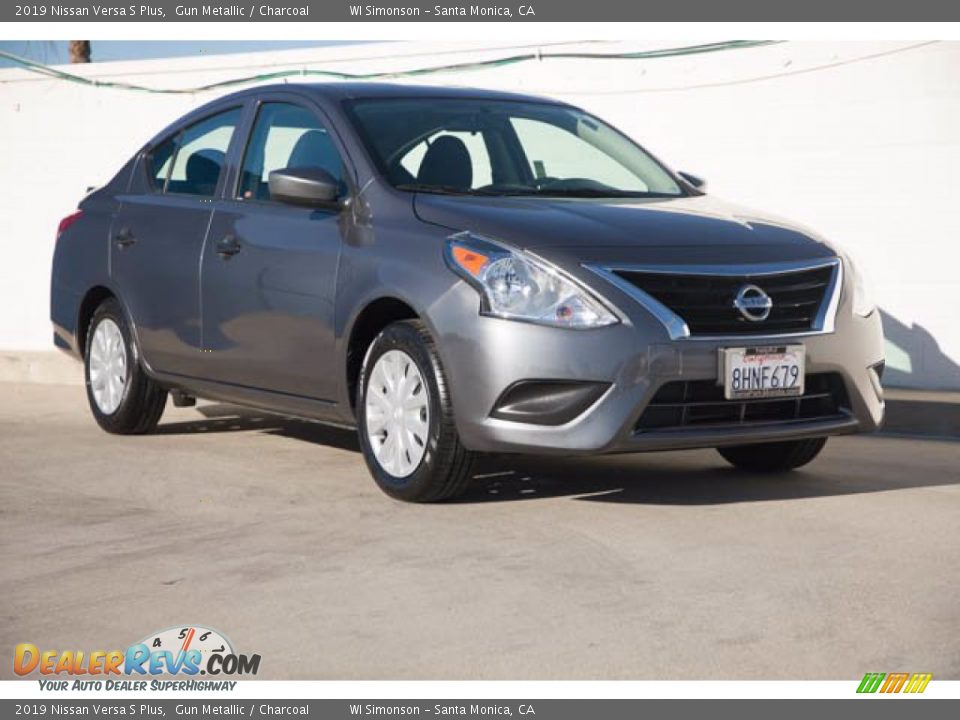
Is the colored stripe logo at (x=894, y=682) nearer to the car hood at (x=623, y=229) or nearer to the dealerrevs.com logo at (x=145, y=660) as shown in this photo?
the dealerrevs.com logo at (x=145, y=660)

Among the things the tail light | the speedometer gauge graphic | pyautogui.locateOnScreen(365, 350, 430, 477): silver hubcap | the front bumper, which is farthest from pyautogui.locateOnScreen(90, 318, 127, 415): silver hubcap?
the speedometer gauge graphic

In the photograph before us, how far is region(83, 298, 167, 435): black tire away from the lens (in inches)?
344

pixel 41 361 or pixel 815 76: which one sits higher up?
pixel 815 76

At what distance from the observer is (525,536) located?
6172mm

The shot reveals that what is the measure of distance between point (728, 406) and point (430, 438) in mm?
1160

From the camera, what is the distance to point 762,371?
255 inches

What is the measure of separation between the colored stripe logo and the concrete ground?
84 millimetres

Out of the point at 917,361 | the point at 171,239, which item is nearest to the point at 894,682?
the point at 171,239

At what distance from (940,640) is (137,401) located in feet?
17.0

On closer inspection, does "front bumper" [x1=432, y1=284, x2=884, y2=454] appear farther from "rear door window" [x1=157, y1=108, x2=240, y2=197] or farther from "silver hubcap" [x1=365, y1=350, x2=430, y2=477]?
"rear door window" [x1=157, y1=108, x2=240, y2=197]

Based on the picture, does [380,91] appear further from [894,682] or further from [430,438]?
[894,682]
